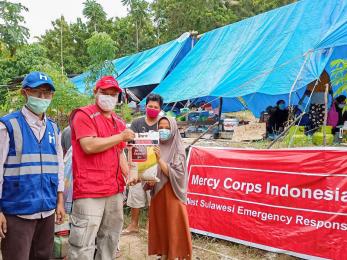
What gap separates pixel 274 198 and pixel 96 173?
5.98 ft

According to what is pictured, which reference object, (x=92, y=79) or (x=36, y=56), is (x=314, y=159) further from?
(x=36, y=56)

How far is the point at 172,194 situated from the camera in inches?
124

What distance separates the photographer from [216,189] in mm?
3924

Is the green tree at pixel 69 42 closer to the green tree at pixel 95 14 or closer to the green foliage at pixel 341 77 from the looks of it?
the green tree at pixel 95 14

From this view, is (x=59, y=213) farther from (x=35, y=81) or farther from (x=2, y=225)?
(x=35, y=81)

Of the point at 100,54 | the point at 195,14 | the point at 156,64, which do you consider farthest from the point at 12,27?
the point at 195,14

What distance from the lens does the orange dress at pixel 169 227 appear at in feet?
10.2

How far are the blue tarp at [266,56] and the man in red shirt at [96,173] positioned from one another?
4.83m

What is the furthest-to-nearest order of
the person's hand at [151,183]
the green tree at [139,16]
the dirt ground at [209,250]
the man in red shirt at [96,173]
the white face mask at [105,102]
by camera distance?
1. the green tree at [139,16]
2. the dirt ground at [209,250]
3. the person's hand at [151,183]
4. the white face mask at [105,102]
5. the man in red shirt at [96,173]

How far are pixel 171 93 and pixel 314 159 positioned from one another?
698 cm

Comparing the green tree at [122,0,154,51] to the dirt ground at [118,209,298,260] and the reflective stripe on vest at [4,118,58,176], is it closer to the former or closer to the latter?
the dirt ground at [118,209,298,260]

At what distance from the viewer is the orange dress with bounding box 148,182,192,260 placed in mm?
3109

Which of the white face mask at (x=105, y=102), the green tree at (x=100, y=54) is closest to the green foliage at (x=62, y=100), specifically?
the green tree at (x=100, y=54)

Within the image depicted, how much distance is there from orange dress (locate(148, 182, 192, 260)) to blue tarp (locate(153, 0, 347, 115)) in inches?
167
